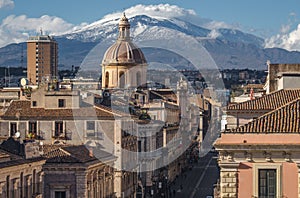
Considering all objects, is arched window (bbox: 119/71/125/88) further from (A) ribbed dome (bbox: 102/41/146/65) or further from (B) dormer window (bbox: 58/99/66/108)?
Answer: (B) dormer window (bbox: 58/99/66/108)

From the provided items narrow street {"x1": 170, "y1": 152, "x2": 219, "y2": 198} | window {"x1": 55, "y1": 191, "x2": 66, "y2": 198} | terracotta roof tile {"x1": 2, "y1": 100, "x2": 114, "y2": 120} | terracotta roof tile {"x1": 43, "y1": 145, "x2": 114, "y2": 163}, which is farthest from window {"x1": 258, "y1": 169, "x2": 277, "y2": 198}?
narrow street {"x1": 170, "y1": 152, "x2": 219, "y2": 198}

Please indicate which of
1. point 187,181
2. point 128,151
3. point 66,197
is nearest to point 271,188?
point 66,197

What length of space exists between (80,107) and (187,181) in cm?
4080

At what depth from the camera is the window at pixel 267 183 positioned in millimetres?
27797

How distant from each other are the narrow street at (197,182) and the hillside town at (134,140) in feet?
0.53

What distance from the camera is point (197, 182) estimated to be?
10425 cm

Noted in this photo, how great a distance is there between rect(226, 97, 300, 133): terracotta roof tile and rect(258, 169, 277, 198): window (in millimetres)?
1189

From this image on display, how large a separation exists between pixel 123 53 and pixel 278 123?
79799mm

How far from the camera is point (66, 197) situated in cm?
5397

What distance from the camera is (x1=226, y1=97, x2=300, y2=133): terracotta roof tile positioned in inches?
1110

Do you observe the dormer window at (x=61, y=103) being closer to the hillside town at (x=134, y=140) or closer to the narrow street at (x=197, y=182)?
the hillside town at (x=134, y=140)

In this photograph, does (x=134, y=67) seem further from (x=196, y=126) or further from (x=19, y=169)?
(x=19, y=169)

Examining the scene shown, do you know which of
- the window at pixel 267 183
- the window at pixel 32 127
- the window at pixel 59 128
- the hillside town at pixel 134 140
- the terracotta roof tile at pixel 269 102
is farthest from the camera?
the window at pixel 32 127

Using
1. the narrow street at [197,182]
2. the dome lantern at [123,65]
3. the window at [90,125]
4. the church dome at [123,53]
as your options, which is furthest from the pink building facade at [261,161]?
the church dome at [123,53]
